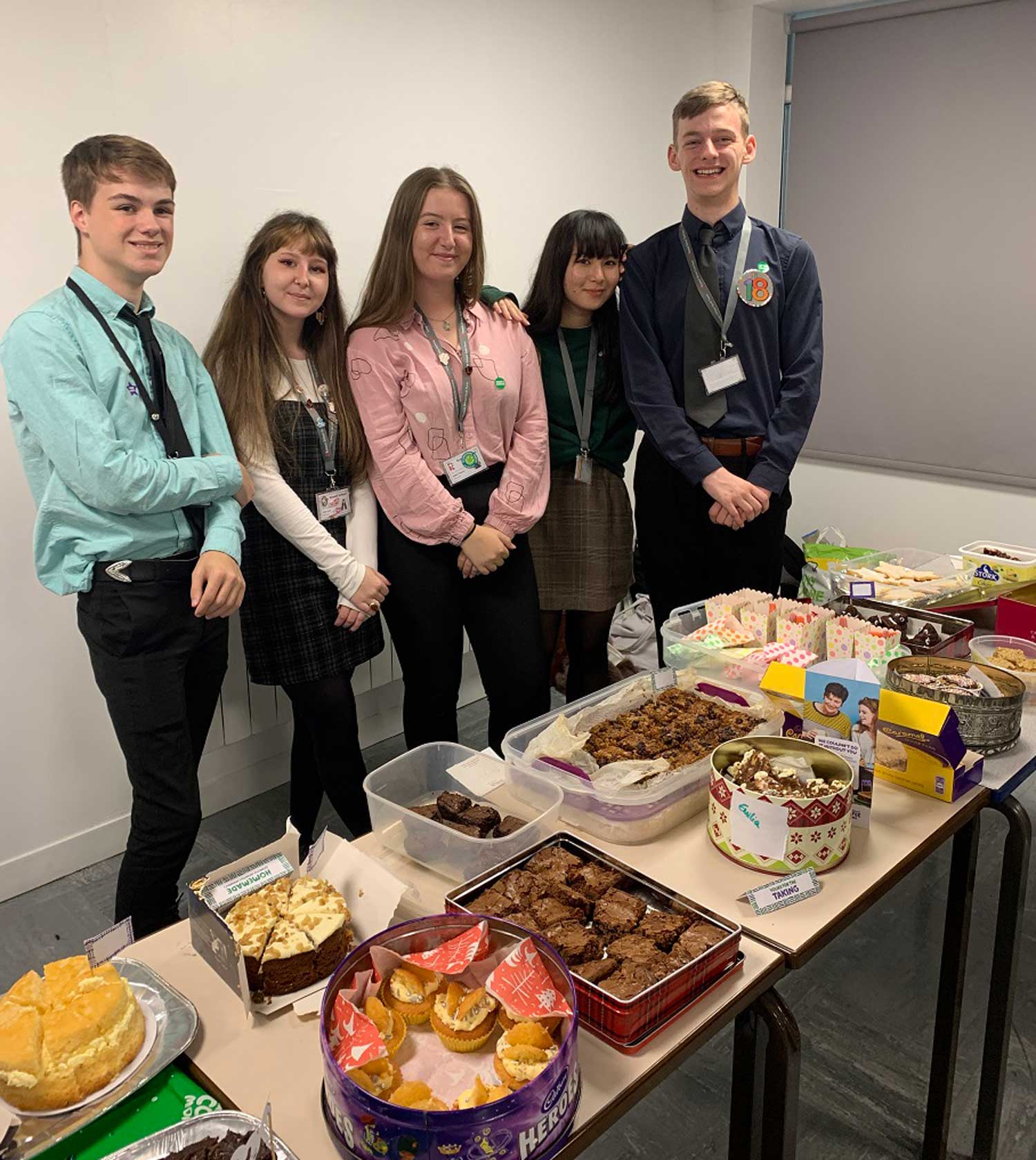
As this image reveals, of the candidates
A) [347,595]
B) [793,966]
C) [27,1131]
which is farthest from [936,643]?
[27,1131]

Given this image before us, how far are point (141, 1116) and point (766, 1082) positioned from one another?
0.71 meters

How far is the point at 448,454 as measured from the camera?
2326 millimetres

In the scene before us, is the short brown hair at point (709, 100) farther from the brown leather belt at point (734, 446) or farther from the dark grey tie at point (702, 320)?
the brown leather belt at point (734, 446)

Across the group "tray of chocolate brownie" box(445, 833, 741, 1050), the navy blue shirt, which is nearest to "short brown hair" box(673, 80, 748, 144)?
the navy blue shirt

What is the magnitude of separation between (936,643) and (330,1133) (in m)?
1.50

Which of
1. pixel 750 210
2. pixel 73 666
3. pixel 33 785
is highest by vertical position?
pixel 750 210

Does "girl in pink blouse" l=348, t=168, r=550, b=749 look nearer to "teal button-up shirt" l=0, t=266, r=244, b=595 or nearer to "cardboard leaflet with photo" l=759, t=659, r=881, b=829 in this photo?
"teal button-up shirt" l=0, t=266, r=244, b=595

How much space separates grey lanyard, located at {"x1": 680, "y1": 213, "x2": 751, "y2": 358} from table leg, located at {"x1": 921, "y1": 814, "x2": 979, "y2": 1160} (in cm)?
139

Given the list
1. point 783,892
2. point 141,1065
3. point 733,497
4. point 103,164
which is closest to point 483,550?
point 733,497

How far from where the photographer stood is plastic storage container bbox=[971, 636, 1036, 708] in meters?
1.88

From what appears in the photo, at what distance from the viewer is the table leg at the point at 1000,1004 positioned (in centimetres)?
166

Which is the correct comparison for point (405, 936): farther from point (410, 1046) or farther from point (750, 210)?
point (750, 210)

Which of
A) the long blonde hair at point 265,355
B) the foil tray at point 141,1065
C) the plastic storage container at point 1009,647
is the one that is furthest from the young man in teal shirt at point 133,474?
the plastic storage container at point 1009,647

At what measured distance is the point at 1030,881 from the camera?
2.53m
